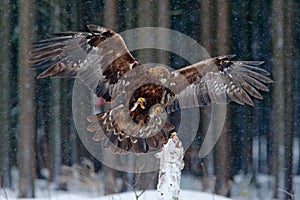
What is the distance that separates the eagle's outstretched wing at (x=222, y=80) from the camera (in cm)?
625

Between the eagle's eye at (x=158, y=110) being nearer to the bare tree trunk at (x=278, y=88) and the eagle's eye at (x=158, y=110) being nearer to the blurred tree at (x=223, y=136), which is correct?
the bare tree trunk at (x=278, y=88)

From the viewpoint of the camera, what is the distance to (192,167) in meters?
14.0

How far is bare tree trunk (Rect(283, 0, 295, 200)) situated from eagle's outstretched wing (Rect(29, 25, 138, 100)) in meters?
6.11

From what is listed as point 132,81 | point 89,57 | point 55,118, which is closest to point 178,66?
point 55,118

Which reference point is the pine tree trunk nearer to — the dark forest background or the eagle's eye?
the dark forest background

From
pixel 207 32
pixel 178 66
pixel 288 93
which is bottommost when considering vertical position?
pixel 288 93

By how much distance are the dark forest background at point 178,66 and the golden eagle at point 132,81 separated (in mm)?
4816

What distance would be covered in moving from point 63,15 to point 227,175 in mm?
4427

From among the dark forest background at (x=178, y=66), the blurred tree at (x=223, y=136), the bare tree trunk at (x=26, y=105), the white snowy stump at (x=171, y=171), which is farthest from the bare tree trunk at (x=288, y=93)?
the white snowy stump at (x=171, y=171)

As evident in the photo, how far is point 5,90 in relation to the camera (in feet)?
46.5

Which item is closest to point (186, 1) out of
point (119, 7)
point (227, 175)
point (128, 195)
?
point (119, 7)

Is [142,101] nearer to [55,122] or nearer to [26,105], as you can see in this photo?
[26,105]

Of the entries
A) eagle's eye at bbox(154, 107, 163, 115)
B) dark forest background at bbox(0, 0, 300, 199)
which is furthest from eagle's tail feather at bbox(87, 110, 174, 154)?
dark forest background at bbox(0, 0, 300, 199)

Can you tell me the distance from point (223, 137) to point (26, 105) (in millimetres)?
3088
